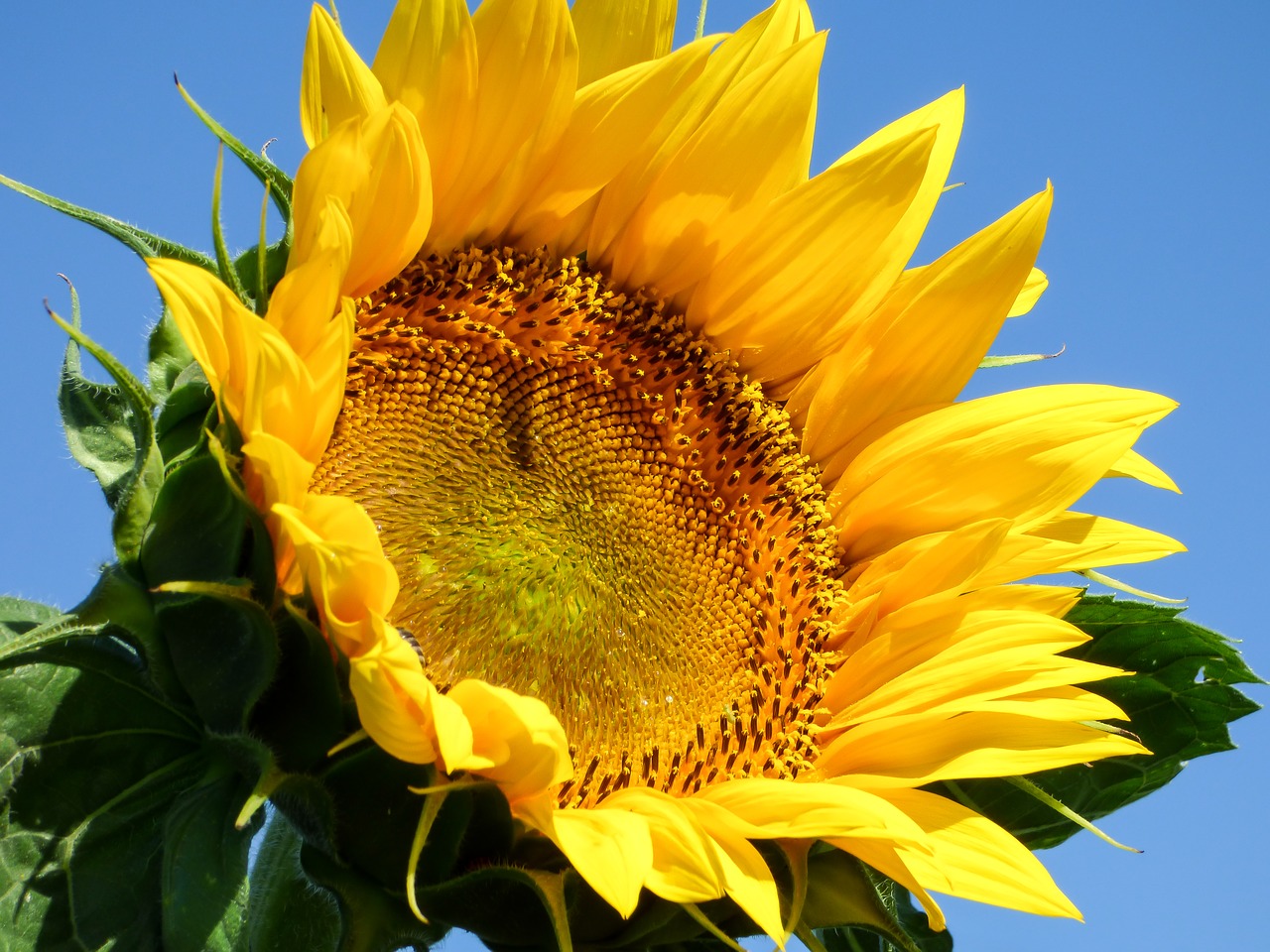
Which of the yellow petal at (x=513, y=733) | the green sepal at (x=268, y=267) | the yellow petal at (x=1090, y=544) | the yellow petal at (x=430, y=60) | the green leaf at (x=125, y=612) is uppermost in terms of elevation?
the yellow petal at (x=430, y=60)

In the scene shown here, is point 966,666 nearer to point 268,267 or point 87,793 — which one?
point 268,267

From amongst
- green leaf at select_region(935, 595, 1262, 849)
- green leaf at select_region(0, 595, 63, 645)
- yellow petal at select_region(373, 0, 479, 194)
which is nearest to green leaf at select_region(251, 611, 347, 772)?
green leaf at select_region(0, 595, 63, 645)

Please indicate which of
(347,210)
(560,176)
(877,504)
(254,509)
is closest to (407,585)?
(254,509)

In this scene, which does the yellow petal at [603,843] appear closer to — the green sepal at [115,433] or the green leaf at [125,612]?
the green leaf at [125,612]

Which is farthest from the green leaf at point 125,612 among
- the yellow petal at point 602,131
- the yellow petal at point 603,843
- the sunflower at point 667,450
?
the yellow petal at point 602,131

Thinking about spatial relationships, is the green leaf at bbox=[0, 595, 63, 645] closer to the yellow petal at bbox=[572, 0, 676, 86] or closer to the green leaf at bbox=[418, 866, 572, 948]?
the green leaf at bbox=[418, 866, 572, 948]

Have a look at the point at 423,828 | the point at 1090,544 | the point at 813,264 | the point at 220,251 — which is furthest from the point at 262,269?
the point at 1090,544
